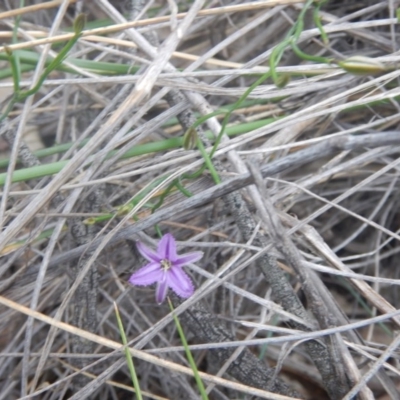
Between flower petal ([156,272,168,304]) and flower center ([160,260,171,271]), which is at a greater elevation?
flower center ([160,260,171,271])

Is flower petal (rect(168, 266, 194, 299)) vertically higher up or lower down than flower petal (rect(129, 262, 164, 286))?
lower down

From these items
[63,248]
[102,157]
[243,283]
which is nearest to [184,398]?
[243,283]

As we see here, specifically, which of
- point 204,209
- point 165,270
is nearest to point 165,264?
point 165,270

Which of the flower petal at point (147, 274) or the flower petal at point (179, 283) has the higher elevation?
the flower petal at point (147, 274)

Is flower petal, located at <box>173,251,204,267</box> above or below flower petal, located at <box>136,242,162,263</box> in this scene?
below

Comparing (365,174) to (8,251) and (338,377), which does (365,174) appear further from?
(8,251)

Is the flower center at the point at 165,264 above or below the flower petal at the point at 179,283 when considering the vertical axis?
above
